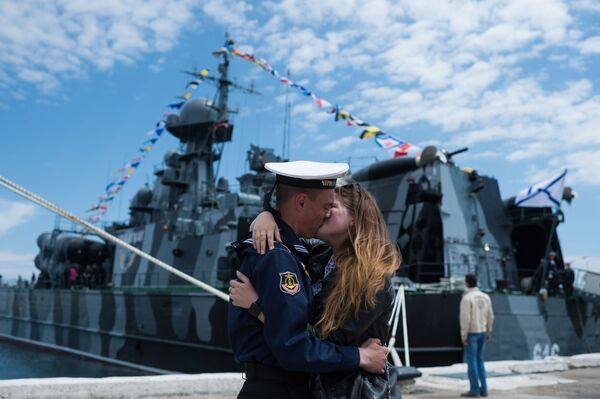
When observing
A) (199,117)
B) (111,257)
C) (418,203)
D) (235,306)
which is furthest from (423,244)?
A: (111,257)

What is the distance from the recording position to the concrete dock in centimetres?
374

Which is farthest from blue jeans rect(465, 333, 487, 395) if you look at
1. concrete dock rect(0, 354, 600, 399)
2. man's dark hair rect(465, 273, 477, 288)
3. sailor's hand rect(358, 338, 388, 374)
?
sailor's hand rect(358, 338, 388, 374)

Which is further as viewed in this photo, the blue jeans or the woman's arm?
the blue jeans

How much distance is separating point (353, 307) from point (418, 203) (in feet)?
31.0

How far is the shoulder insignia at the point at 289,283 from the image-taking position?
1.44 meters

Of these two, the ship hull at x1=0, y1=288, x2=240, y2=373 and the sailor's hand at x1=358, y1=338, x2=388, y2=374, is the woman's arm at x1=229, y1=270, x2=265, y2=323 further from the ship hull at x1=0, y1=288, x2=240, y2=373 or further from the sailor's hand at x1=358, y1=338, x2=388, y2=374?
the ship hull at x1=0, y1=288, x2=240, y2=373

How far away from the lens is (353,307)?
4.94 feet

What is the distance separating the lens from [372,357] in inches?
58.7

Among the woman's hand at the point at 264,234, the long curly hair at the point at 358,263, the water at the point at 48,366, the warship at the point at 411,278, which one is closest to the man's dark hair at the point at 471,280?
the warship at the point at 411,278

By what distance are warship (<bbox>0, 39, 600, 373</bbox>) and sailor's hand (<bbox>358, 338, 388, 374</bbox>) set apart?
7.13 meters

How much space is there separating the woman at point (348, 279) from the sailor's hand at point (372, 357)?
0.03 metres

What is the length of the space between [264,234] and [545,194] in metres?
10.4

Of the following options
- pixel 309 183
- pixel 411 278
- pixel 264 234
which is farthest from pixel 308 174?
pixel 411 278

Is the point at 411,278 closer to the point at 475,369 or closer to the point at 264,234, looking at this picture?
the point at 475,369
